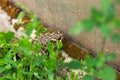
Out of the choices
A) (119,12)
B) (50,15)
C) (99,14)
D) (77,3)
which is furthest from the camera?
(50,15)

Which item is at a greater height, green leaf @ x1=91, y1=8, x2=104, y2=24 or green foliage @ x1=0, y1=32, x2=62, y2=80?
green leaf @ x1=91, y1=8, x2=104, y2=24

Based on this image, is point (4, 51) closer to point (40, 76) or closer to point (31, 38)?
point (31, 38)

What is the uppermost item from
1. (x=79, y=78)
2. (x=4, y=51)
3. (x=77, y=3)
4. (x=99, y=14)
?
(x=77, y=3)

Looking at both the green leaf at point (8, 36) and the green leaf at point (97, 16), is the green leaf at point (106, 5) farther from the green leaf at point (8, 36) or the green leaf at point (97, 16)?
the green leaf at point (8, 36)

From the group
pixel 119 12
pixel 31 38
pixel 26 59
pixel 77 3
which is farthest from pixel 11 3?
pixel 119 12

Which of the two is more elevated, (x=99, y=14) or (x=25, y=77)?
(x=99, y=14)

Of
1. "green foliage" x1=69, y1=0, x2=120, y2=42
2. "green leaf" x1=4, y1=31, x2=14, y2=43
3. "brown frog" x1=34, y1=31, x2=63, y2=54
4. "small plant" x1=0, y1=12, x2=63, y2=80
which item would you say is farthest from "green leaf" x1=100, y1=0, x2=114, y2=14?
"green leaf" x1=4, y1=31, x2=14, y2=43

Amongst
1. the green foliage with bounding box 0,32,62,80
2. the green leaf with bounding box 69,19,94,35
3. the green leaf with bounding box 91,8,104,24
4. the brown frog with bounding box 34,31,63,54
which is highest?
the green leaf with bounding box 91,8,104,24

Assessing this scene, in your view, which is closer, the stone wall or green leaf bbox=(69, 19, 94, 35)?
green leaf bbox=(69, 19, 94, 35)

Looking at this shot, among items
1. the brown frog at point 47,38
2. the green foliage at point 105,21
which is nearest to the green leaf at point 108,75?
the green foliage at point 105,21

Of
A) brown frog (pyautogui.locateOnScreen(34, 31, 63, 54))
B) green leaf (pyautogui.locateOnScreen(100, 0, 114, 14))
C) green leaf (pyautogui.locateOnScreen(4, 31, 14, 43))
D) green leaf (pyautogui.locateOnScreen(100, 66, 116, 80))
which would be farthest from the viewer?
green leaf (pyautogui.locateOnScreen(4, 31, 14, 43))

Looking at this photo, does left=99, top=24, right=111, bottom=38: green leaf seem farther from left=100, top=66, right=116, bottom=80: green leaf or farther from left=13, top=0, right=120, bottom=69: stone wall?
left=13, top=0, right=120, bottom=69: stone wall
